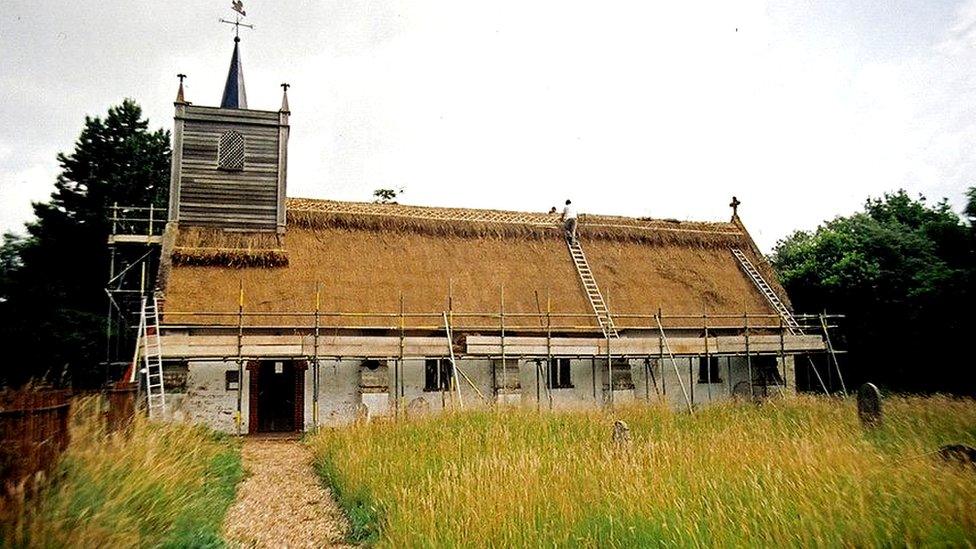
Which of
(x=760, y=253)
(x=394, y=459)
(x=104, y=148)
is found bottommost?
(x=394, y=459)

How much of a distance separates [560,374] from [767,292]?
10.0 metres

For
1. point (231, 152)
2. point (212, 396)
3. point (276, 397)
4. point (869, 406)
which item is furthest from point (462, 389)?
point (231, 152)

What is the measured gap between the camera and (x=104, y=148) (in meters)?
30.5

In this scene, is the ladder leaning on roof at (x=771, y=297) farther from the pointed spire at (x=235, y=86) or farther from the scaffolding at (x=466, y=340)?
the pointed spire at (x=235, y=86)

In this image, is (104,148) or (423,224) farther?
(104,148)

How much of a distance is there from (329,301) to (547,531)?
14.7 meters

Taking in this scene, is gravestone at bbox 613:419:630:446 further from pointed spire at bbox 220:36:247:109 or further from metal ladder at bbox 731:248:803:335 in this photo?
pointed spire at bbox 220:36:247:109

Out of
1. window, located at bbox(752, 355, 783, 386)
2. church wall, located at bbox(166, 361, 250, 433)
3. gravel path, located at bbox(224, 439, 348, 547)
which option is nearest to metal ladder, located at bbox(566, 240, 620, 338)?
window, located at bbox(752, 355, 783, 386)

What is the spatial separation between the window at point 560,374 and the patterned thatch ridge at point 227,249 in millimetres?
9426

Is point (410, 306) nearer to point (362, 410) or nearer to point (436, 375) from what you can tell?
point (436, 375)

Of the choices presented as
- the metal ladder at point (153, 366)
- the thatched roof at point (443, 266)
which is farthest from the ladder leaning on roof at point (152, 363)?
the thatched roof at point (443, 266)

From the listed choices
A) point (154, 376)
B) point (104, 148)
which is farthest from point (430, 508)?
point (104, 148)

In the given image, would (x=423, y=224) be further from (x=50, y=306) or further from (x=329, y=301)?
(x=50, y=306)

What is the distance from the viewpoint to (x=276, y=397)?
1883 cm
